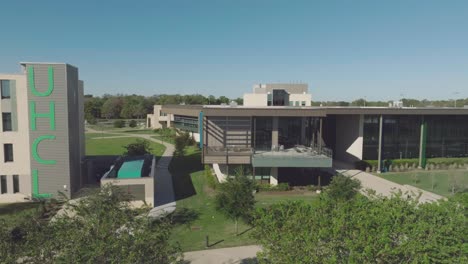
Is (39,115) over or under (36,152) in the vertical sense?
over

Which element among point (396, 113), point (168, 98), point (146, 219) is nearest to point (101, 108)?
point (168, 98)

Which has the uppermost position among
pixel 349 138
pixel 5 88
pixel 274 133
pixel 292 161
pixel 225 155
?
pixel 5 88

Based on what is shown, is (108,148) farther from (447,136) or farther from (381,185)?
(447,136)

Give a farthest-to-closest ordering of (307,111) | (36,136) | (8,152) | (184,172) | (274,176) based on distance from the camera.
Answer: (184,172) < (274,176) < (307,111) < (8,152) < (36,136)

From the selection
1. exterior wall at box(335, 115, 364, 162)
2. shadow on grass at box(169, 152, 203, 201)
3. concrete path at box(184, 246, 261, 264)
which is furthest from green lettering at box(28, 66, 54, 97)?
exterior wall at box(335, 115, 364, 162)

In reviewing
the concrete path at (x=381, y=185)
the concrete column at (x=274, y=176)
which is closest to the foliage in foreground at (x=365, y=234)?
the concrete path at (x=381, y=185)

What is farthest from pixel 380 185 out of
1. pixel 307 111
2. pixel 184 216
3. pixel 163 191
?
pixel 163 191

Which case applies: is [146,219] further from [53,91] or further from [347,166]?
[347,166]

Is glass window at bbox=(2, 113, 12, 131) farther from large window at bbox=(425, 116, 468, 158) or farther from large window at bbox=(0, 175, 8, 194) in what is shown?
large window at bbox=(425, 116, 468, 158)
